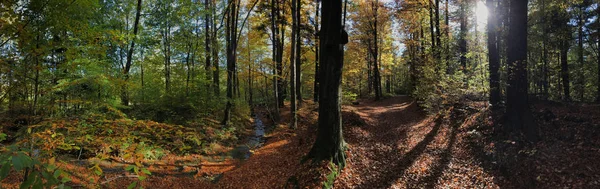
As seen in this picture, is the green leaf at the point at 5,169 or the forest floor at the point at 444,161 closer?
the green leaf at the point at 5,169

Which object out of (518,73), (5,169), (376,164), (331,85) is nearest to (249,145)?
(376,164)

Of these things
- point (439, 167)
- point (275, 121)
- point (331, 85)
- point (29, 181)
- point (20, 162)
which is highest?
point (331, 85)

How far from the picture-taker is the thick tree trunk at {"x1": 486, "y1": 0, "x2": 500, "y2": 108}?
918 cm

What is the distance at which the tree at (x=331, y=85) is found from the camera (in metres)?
7.01

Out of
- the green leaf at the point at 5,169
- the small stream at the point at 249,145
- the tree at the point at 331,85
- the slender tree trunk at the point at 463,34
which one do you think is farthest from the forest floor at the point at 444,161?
the green leaf at the point at 5,169

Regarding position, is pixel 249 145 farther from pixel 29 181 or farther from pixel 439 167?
pixel 29 181

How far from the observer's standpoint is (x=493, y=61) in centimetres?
978

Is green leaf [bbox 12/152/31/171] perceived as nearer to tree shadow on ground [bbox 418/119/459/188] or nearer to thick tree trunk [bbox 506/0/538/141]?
tree shadow on ground [bbox 418/119/459/188]

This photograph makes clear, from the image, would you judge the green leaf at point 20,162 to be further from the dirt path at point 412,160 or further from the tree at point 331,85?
the tree at point 331,85

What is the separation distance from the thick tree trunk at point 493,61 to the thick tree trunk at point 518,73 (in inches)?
58.2

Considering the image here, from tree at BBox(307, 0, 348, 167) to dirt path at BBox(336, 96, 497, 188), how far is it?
2.29ft

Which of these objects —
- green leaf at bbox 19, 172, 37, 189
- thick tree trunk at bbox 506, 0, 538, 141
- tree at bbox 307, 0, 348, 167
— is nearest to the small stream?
tree at bbox 307, 0, 348, 167

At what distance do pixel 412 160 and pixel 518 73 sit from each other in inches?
151

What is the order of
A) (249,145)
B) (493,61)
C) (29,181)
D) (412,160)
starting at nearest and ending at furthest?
(29,181) < (412,160) < (493,61) < (249,145)
